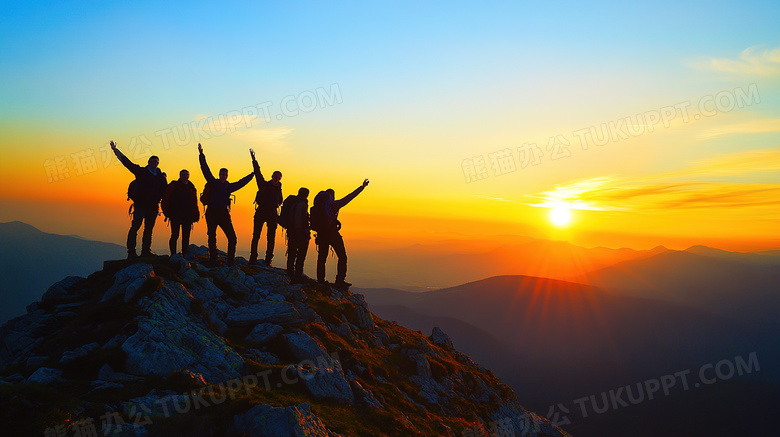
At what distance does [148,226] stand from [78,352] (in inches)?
314

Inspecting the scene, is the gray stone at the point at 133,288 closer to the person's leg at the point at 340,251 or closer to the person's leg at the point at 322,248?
the person's leg at the point at 322,248

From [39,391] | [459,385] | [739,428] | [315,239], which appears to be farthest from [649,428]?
[39,391]

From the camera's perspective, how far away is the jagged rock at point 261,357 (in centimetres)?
1514

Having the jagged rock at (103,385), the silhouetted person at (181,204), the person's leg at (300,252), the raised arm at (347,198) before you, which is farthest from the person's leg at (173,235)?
the jagged rock at (103,385)

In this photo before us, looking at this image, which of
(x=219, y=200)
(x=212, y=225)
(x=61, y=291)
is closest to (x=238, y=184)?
(x=219, y=200)

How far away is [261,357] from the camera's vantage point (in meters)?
15.3

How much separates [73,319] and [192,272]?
4721 millimetres

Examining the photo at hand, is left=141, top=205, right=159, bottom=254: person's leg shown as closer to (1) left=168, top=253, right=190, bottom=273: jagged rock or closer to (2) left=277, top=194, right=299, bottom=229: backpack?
(1) left=168, top=253, right=190, bottom=273: jagged rock

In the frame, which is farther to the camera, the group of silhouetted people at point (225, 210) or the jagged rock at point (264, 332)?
the group of silhouetted people at point (225, 210)

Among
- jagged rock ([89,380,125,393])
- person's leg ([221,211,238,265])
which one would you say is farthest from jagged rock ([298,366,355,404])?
person's leg ([221,211,238,265])

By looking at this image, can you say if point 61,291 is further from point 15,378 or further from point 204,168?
point 204,168

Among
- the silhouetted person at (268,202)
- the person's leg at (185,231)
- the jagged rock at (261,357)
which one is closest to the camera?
the jagged rock at (261,357)

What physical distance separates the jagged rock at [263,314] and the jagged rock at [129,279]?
11.6ft

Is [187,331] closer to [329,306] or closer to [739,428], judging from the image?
[329,306]
